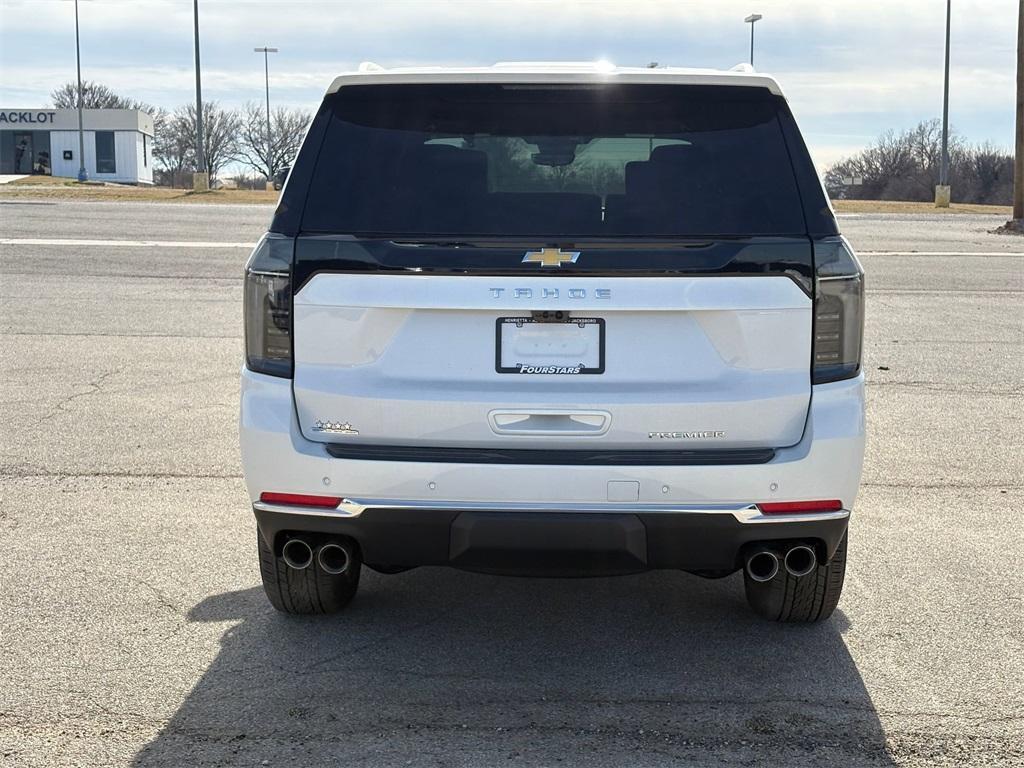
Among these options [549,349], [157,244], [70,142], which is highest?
[70,142]

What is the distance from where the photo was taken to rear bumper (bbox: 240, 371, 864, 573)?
154 inches

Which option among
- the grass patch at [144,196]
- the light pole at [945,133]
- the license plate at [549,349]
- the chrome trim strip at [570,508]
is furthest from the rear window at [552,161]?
the light pole at [945,133]

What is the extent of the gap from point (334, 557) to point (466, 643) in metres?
0.65

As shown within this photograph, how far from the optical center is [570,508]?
12.8 ft

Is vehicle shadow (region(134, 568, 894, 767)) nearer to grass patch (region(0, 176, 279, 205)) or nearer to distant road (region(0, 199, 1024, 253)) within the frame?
distant road (region(0, 199, 1024, 253))

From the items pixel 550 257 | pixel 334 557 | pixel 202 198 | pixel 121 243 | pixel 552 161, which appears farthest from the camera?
pixel 202 198

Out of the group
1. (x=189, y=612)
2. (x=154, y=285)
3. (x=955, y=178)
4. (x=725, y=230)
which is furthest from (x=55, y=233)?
(x=955, y=178)

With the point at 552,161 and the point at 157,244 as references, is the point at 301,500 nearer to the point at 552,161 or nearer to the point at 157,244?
the point at 552,161

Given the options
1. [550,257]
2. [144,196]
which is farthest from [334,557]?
[144,196]

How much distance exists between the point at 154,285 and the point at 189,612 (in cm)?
1139

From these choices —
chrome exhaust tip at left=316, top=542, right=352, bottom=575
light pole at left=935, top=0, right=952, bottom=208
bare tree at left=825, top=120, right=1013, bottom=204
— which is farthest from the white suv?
bare tree at left=825, top=120, right=1013, bottom=204

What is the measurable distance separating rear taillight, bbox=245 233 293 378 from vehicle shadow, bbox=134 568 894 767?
106cm

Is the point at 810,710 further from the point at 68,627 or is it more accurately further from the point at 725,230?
the point at 68,627

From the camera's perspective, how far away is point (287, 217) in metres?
4.05
